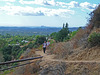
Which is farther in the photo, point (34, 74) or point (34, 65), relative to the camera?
point (34, 65)

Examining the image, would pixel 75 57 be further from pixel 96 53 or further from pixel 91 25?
pixel 91 25

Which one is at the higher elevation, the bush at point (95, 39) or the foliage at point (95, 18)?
the foliage at point (95, 18)

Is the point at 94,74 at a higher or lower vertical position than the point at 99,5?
lower

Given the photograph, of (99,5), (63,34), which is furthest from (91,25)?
(63,34)

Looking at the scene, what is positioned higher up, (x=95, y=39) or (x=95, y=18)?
(x=95, y=18)

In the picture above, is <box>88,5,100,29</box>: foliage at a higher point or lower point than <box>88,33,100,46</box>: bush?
higher

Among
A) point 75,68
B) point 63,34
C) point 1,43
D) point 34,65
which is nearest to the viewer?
point 75,68

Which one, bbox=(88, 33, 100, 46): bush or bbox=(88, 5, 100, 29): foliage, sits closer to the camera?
bbox=(88, 33, 100, 46): bush

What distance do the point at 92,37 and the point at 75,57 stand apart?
5.00 feet

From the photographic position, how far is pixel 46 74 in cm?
639

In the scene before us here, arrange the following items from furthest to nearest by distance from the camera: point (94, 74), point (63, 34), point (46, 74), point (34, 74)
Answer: point (63, 34)
point (34, 74)
point (46, 74)
point (94, 74)

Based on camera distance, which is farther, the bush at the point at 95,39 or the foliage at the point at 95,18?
the foliage at the point at 95,18

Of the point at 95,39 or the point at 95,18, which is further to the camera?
the point at 95,18

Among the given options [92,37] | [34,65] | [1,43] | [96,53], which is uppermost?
[92,37]
